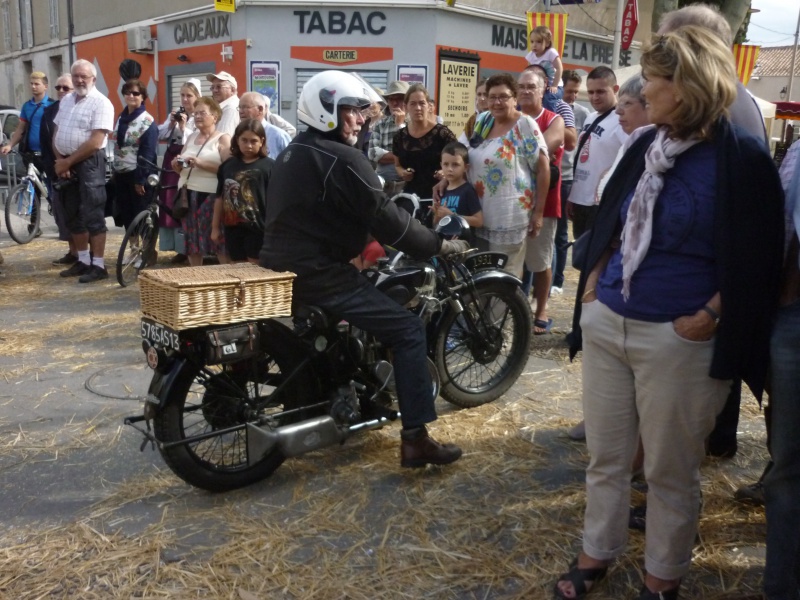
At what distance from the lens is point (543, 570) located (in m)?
3.24

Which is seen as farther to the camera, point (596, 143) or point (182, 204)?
point (182, 204)

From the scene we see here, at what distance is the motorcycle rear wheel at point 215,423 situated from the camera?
3.58 metres

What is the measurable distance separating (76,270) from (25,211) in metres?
2.97

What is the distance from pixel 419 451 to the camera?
400cm

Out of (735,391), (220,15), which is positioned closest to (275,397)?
(735,391)

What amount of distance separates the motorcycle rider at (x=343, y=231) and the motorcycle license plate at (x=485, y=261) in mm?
860

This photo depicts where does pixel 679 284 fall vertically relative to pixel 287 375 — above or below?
above

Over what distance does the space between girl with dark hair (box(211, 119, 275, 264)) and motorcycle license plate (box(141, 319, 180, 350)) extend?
2762mm

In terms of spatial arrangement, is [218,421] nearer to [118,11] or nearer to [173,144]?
[173,144]

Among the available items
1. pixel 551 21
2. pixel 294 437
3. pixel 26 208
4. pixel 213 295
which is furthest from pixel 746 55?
pixel 213 295

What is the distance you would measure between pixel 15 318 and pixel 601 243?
19.9ft

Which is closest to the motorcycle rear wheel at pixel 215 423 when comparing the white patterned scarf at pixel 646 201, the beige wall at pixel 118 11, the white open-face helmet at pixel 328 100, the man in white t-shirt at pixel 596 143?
the white open-face helmet at pixel 328 100

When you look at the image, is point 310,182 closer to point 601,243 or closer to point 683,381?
point 601,243

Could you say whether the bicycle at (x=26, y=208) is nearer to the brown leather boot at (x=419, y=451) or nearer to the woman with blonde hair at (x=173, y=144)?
the woman with blonde hair at (x=173, y=144)
